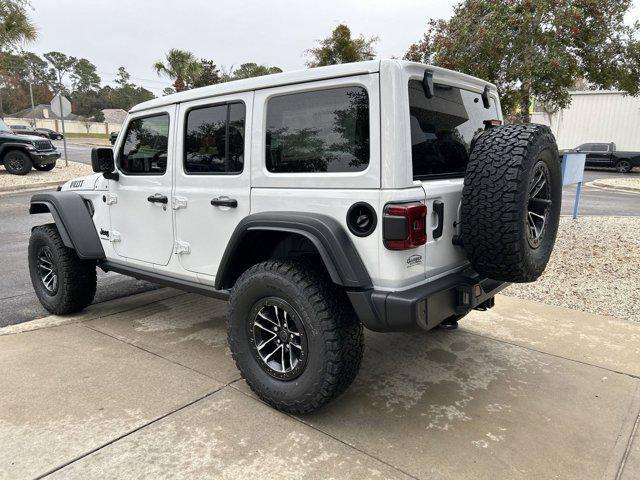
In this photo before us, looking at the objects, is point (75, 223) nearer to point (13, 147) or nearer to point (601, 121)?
point (13, 147)

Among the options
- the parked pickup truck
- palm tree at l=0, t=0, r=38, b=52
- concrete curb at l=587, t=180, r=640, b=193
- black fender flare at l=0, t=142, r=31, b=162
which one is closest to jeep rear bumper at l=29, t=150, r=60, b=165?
black fender flare at l=0, t=142, r=31, b=162

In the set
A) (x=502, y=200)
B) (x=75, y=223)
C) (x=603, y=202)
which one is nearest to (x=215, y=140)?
(x=75, y=223)

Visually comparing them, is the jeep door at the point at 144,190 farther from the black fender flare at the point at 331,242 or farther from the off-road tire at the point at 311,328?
the black fender flare at the point at 331,242

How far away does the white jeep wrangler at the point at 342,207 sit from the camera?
2332mm

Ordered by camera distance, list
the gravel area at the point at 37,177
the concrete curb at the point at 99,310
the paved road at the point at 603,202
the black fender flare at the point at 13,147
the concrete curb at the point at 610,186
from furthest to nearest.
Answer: the concrete curb at the point at 610,186
the black fender flare at the point at 13,147
the gravel area at the point at 37,177
the paved road at the point at 603,202
the concrete curb at the point at 99,310

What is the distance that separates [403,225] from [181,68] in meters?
33.3

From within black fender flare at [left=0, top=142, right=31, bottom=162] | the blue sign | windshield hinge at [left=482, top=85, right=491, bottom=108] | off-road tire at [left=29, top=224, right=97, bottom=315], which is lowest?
off-road tire at [left=29, top=224, right=97, bottom=315]

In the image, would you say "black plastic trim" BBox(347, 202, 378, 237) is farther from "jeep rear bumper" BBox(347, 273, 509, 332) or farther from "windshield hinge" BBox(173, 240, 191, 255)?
"windshield hinge" BBox(173, 240, 191, 255)

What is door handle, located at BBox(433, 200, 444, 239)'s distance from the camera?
97.8 inches

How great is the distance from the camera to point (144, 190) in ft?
11.7

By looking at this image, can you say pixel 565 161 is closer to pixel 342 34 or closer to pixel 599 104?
pixel 342 34

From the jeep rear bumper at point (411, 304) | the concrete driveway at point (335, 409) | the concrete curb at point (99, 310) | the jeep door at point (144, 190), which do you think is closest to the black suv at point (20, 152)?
the concrete curb at point (99, 310)

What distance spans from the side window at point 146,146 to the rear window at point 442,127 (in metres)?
1.91

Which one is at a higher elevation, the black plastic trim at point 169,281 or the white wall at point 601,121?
the white wall at point 601,121
